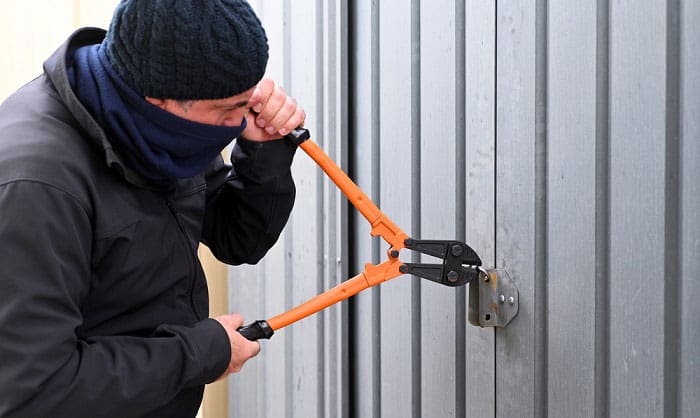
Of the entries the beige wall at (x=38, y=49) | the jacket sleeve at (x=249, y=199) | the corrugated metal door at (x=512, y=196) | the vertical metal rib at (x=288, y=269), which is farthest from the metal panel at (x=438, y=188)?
the beige wall at (x=38, y=49)

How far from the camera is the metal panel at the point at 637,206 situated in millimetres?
1422

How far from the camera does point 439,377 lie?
197 cm

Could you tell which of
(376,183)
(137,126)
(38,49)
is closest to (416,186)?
(376,183)

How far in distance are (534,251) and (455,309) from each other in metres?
0.29

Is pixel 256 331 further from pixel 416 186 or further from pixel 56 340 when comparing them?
pixel 416 186

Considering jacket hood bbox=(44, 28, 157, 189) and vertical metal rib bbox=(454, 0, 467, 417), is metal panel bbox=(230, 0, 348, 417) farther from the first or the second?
jacket hood bbox=(44, 28, 157, 189)

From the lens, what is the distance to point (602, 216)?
5.04 feet

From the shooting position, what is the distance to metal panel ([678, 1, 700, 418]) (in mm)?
1368

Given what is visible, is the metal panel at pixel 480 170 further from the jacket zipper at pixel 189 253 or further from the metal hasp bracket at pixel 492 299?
the jacket zipper at pixel 189 253

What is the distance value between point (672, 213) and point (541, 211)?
299 millimetres

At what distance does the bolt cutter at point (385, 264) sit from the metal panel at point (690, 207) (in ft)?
1.50

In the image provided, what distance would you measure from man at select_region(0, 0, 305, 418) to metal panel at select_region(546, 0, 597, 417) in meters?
0.59

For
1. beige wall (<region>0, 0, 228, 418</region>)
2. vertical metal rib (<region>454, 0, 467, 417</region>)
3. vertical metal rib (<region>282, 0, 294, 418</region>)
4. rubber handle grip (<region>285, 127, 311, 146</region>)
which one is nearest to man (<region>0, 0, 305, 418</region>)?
rubber handle grip (<region>285, 127, 311, 146</region>)

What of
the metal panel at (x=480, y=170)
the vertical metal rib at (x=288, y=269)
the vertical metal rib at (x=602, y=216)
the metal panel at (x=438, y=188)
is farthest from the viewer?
the vertical metal rib at (x=288, y=269)
